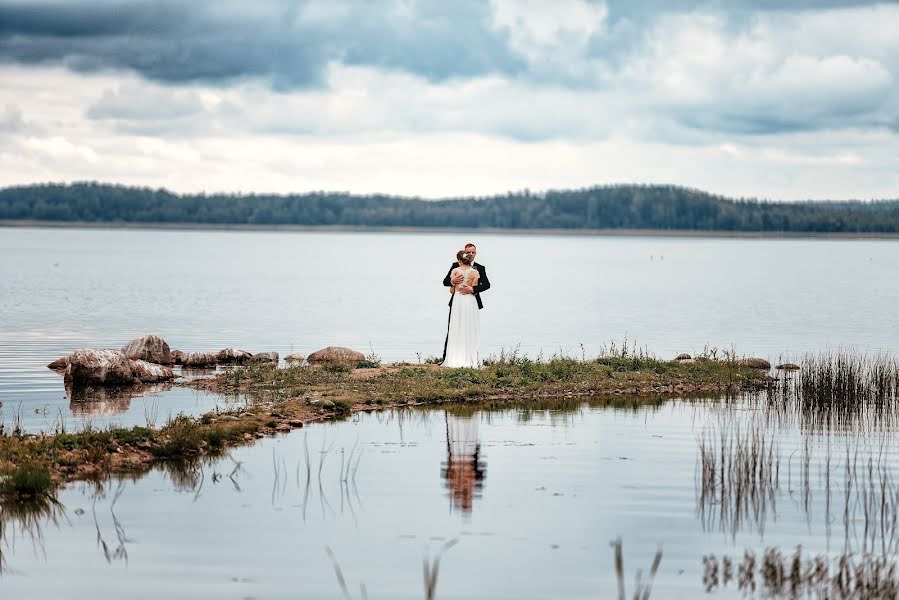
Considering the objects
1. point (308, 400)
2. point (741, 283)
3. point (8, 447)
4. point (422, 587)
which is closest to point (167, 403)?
point (308, 400)

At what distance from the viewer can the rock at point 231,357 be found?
36.4 meters

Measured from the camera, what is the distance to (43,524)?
1504 centimetres

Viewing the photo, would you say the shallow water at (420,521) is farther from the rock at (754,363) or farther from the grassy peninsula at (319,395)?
the rock at (754,363)

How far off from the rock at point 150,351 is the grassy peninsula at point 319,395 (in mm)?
4763

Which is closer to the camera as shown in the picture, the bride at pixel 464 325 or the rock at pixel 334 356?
the bride at pixel 464 325

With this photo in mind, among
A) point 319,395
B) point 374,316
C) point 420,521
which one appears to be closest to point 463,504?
point 420,521

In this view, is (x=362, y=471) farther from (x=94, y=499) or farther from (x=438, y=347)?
(x=438, y=347)

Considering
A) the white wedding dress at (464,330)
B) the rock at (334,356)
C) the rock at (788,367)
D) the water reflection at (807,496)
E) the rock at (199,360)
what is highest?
the white wedding dress at (464,330)

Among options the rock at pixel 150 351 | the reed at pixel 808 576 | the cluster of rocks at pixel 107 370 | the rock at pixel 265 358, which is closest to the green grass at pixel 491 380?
the cluster of rocks at pixel 107 370

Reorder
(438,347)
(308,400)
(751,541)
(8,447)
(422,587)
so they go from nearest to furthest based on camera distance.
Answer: (422,587) < (751,541) < (8,447) < (308,400) < (438,347)

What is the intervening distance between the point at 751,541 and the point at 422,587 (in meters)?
4.45

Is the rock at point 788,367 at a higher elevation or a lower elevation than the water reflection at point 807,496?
lower

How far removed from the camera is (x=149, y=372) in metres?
31.4

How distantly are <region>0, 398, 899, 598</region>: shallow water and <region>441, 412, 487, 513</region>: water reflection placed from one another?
0.04 meters
